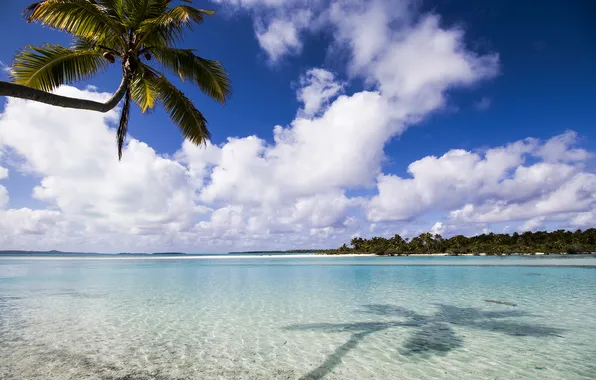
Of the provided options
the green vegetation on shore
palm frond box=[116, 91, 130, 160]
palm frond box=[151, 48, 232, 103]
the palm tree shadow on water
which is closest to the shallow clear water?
the palm tree shadow on water

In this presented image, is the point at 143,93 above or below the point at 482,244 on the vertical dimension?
above

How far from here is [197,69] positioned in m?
6.75

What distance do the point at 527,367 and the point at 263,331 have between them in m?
5.67

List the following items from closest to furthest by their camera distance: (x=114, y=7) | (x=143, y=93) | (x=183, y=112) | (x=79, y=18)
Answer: (x=79, y=18) < (x=114, y=7) < (x=183, y=112) < (x=143, y=93)

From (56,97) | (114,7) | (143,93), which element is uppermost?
(114,7)

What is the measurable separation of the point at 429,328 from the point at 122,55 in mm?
9591

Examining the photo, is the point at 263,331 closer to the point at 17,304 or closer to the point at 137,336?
the point at 137,336

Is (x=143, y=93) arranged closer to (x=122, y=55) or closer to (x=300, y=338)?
(x=122, y=55)

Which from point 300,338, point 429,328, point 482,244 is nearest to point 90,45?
point 300,338

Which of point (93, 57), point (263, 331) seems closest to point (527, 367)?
point (263, 331)

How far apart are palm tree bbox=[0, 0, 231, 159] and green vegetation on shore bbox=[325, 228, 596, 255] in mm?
81985

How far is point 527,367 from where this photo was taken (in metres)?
5.35

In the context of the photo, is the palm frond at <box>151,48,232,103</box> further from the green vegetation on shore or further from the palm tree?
the green vegetation on shore

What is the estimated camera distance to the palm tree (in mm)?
5195
